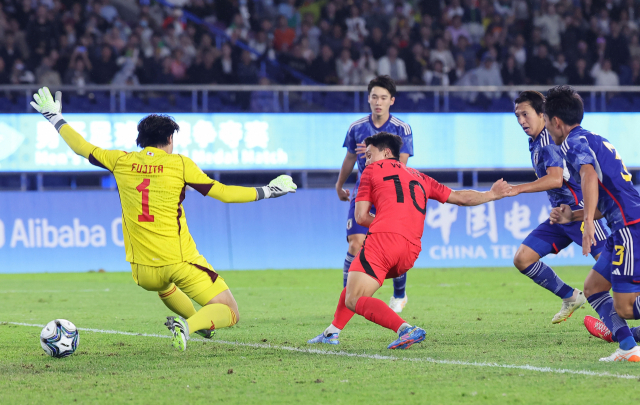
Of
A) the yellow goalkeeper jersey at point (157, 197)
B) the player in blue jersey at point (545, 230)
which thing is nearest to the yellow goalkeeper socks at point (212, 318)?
the yellow goalkeeper jersey at point (157, 197)

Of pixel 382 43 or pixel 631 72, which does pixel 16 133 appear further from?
pixel 631 72

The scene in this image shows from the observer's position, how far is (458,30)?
1923 cm

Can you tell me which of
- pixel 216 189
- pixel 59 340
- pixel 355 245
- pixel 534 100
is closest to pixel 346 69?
pixel 355 245

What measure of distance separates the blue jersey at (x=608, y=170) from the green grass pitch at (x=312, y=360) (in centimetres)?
103

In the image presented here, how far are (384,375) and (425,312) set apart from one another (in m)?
3.94

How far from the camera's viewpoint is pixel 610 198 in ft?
18.5

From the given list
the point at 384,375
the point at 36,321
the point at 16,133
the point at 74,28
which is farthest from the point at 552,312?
the point at 74,28

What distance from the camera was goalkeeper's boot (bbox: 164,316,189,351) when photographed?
5.52m

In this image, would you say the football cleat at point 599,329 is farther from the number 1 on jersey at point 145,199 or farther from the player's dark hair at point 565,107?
the number 1 on jersey at point 145,199

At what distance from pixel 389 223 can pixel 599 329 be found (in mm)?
2008

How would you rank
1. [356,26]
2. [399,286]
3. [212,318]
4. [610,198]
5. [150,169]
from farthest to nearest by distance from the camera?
[356,26], [399,286], [150,169], [212,318], [610,198]

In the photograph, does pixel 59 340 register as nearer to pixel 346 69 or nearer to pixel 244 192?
pixel 244 192

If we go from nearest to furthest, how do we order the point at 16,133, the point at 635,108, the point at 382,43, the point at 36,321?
the point at 36,321 < the point at 16,133 < the point at 635,108 < the point at 382,43

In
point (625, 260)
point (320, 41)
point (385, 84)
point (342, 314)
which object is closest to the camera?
point (625, 260)
